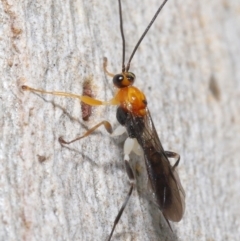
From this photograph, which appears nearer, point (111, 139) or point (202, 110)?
point (111, 139)

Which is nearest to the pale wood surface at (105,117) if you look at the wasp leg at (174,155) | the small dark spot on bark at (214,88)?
the small dark spot on bark at (214,88)

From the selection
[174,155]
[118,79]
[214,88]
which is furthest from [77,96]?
[214,88]

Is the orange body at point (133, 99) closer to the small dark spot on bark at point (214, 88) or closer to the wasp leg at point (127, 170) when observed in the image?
the wasp leg at point (127, 170)

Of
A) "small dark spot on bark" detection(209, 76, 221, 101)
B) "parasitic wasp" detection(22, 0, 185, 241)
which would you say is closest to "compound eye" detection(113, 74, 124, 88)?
"parasitic wasp" detection(22, 0, 185, 241)

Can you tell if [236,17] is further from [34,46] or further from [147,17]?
[34,46]

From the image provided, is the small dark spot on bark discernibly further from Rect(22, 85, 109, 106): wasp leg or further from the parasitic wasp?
Rect(22, 85, 109, 106): wasp leg

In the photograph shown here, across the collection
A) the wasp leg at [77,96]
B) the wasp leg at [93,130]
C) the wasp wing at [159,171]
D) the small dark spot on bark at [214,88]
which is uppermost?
the wasp leg at [77,96]

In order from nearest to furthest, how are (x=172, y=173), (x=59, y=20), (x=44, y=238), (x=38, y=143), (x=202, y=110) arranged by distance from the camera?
(x=44, y=238)
(x=38, y=143)
(x=59, y=20)
(x=172, y=173)
(x=202, y=110)

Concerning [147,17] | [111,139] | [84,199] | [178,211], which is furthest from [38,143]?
[147,17]
